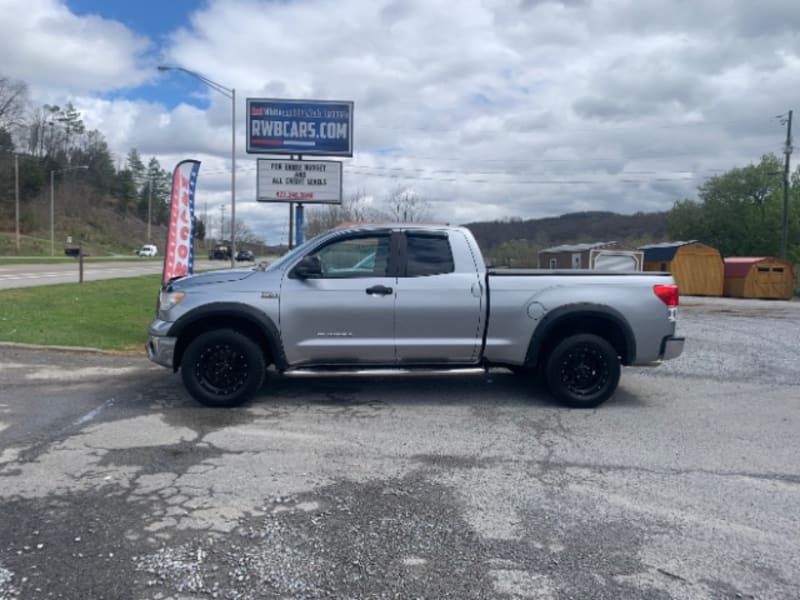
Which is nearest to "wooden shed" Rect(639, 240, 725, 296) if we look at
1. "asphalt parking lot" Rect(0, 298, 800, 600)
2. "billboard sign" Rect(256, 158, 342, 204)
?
"billboard sign" Rect(256, 158, 342, 204)

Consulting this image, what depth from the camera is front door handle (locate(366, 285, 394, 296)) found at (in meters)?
6.05

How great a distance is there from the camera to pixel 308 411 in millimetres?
6020

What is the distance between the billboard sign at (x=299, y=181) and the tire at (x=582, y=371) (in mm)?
9686

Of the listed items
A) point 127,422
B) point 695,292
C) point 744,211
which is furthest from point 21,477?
point 744,211

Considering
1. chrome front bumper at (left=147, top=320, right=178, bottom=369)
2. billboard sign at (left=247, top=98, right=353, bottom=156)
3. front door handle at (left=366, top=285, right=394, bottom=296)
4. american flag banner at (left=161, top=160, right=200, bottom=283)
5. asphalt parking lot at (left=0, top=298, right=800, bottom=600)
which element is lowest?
asphalt parking lot at (left=0, top=298, right=800, bottom=600)

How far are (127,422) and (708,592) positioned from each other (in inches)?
188

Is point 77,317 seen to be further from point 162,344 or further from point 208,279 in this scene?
point 208,279

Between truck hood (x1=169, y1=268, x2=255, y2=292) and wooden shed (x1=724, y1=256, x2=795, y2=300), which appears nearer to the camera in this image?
truck hood (x1=169, y1=268, x2=255, y2=292)

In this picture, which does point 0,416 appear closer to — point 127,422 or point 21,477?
point 127,422

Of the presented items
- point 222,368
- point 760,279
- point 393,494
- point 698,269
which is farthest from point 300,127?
point 760,279

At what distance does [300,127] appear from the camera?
1507cm

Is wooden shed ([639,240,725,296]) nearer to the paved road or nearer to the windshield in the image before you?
the paved road

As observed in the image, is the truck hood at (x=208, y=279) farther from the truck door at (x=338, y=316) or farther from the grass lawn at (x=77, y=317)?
the grass lawn at (x=77, y=317)

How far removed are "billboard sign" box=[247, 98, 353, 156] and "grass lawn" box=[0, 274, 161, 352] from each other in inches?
194
